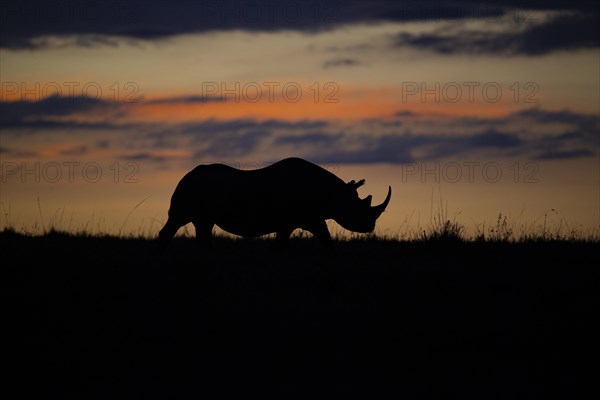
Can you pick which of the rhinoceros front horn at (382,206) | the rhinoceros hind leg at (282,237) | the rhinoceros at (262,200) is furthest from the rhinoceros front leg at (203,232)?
the rhinoceros front horn at (382,206)

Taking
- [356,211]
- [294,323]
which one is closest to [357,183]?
[356,211]

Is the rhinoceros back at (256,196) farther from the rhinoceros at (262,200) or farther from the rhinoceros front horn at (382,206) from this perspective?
the rhinoceros front horn at (382,206)

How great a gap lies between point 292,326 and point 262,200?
5480 millimetres

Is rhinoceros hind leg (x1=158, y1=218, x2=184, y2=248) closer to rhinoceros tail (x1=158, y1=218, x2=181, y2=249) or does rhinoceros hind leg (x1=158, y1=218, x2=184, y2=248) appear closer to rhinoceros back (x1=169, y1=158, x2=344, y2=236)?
rhinoceros tail (x1=158, y1=218, x2=181, y2=249)

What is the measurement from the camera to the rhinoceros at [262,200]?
1467cm

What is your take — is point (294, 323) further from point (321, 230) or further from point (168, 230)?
point (168, 230)

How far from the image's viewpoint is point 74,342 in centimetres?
904

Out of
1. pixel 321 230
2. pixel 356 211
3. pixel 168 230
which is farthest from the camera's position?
pixel 356 211

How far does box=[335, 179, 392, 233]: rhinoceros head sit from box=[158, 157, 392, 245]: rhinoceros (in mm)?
17

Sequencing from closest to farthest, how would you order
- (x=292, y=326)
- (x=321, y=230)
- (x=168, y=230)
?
(x=292, y=326), (x=321, y=230), (x=168, y=230)

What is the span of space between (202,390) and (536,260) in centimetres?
682

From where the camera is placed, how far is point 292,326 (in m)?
9.45

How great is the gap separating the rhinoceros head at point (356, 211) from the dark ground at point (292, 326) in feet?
7.91

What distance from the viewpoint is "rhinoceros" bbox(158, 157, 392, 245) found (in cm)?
1467
